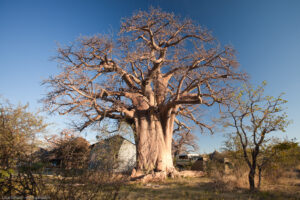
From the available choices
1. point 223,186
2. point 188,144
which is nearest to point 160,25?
point 223,186

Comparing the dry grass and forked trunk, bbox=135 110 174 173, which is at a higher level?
forked trunk, bbox=135 110 174 173

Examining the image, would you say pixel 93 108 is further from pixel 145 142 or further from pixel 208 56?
pixel 208 56

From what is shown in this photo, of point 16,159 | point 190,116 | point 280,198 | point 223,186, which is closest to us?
point 16,159

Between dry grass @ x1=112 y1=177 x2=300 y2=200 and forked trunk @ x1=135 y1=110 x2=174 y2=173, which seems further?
forked trunk @ x1=135 y1=110 x2=174 y2=173

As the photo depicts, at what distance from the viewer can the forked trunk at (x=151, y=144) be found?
26.6 ft

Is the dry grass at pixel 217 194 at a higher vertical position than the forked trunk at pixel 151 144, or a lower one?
lower

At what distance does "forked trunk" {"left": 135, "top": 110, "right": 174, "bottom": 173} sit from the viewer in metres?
8.11

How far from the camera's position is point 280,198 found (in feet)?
14.4

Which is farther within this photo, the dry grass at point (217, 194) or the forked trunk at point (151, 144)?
the forked trunk at point (151, 144)

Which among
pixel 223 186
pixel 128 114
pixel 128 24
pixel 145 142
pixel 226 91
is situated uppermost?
pixel 128 24

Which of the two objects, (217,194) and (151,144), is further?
(151,144)

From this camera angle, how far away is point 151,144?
27.6 feet

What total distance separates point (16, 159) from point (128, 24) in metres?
7.65

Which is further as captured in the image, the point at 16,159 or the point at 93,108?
the point at 93,108
